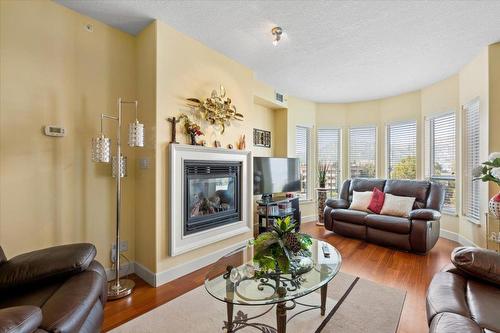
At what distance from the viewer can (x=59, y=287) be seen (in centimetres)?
137

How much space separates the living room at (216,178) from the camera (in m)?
1.55

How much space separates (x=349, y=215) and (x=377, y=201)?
1.84 ft

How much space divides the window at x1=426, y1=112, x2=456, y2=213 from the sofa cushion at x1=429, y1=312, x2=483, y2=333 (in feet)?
11.7

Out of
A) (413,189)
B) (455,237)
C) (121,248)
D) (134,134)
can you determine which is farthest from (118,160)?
(455,237)

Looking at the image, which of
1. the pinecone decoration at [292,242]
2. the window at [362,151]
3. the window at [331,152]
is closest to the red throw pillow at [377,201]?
the window at [362,151]

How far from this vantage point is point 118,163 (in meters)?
2.31

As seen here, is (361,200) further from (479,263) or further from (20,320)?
(20,320)

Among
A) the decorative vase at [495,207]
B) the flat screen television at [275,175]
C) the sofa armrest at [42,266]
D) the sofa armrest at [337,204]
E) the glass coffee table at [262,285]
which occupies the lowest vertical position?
the glass coffee table at [262,285]

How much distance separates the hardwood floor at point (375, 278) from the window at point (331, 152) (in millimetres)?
1853

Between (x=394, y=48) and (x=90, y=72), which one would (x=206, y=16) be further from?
(x=394, y=48)

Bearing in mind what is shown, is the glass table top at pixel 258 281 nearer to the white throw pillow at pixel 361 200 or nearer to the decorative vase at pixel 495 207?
the decorative vase at pixel 495 207

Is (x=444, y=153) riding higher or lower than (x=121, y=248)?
higher

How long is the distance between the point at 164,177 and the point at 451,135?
469cm

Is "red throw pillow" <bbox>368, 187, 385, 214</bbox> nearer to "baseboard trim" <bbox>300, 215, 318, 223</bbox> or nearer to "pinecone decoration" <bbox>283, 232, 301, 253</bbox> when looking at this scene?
"baseboard trim" <bbox>300, 215, 318, 223</bbox>
